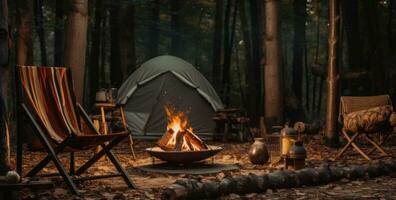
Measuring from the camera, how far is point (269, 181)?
536cm

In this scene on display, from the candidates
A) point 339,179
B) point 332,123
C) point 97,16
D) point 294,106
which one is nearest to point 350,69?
point 294,106

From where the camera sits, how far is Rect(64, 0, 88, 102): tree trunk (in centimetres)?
899

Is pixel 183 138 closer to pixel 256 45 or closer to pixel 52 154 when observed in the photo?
pixel 52 154

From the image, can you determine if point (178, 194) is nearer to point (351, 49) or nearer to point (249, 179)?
point (249, 179)

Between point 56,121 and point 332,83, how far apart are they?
17.6ft

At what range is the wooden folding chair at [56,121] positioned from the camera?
529 cm

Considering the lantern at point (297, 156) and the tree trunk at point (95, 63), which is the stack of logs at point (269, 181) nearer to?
the lantern at point (297, 156)

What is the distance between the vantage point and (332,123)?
9.67 m

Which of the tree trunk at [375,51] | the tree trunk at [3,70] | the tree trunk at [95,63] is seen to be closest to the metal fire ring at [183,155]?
the tree trunk at [3,70]

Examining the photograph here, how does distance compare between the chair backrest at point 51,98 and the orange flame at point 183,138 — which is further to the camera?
the orange flame at point 183,138

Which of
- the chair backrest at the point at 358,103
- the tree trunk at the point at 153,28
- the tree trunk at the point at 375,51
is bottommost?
the chair backrest at the point at 358,103

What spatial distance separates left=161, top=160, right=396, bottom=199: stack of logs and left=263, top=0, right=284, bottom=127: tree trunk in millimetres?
4131

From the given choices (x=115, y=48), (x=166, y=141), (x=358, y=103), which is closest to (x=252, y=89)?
(x=115, y=48)

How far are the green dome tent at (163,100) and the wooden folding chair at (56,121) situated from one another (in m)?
6.25
